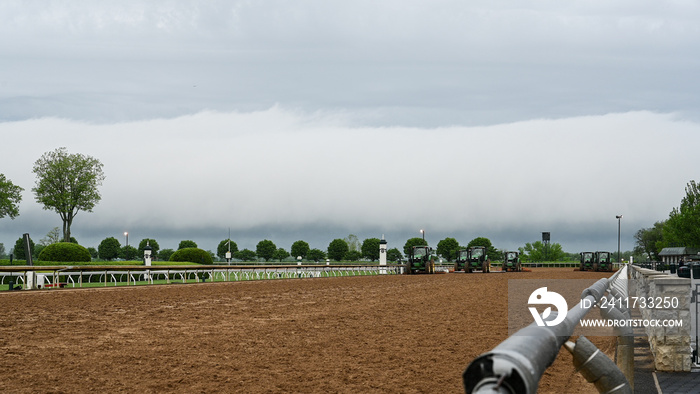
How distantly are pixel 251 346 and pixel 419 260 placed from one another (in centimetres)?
3989

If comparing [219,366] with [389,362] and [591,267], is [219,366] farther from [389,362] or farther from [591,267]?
[591,267]

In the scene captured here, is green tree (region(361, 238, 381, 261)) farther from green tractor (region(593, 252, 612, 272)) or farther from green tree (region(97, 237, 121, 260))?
green tractor (region(593, 252, 612, 272))

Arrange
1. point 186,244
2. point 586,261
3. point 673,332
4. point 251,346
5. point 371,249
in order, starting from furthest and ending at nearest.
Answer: point 371,249 → point 186,244 → point 586,261 → point 251,346 → point 673,332

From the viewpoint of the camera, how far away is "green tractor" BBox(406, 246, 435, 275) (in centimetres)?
4991

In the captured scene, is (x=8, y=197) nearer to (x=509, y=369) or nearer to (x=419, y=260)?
(x=419, y=260)

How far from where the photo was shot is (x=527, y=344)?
1.67m

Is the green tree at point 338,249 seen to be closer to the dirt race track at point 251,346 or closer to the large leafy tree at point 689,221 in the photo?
the large leafy tree at point 689,221

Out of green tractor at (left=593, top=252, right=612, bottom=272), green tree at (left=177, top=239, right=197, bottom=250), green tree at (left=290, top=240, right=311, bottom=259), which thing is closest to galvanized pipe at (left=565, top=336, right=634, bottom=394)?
green tractor at (left=593, top=252, right=612, bottom=272)

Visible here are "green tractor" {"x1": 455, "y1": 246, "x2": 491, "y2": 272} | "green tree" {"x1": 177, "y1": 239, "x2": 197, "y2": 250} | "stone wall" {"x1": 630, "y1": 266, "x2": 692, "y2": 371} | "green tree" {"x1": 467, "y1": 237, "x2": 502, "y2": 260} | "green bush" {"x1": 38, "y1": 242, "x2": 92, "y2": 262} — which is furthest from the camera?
"green tree" {"x1": 467, "y1": 237, "x2": 502, "y2": 260}

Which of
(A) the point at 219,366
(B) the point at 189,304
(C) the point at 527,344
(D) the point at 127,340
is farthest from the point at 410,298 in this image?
(C) the point at 527,344

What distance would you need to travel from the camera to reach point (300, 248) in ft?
510

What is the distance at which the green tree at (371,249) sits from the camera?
157375mm

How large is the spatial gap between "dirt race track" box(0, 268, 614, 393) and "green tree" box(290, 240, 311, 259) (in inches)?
5372

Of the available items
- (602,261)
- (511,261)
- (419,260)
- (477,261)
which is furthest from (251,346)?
(602,261)
